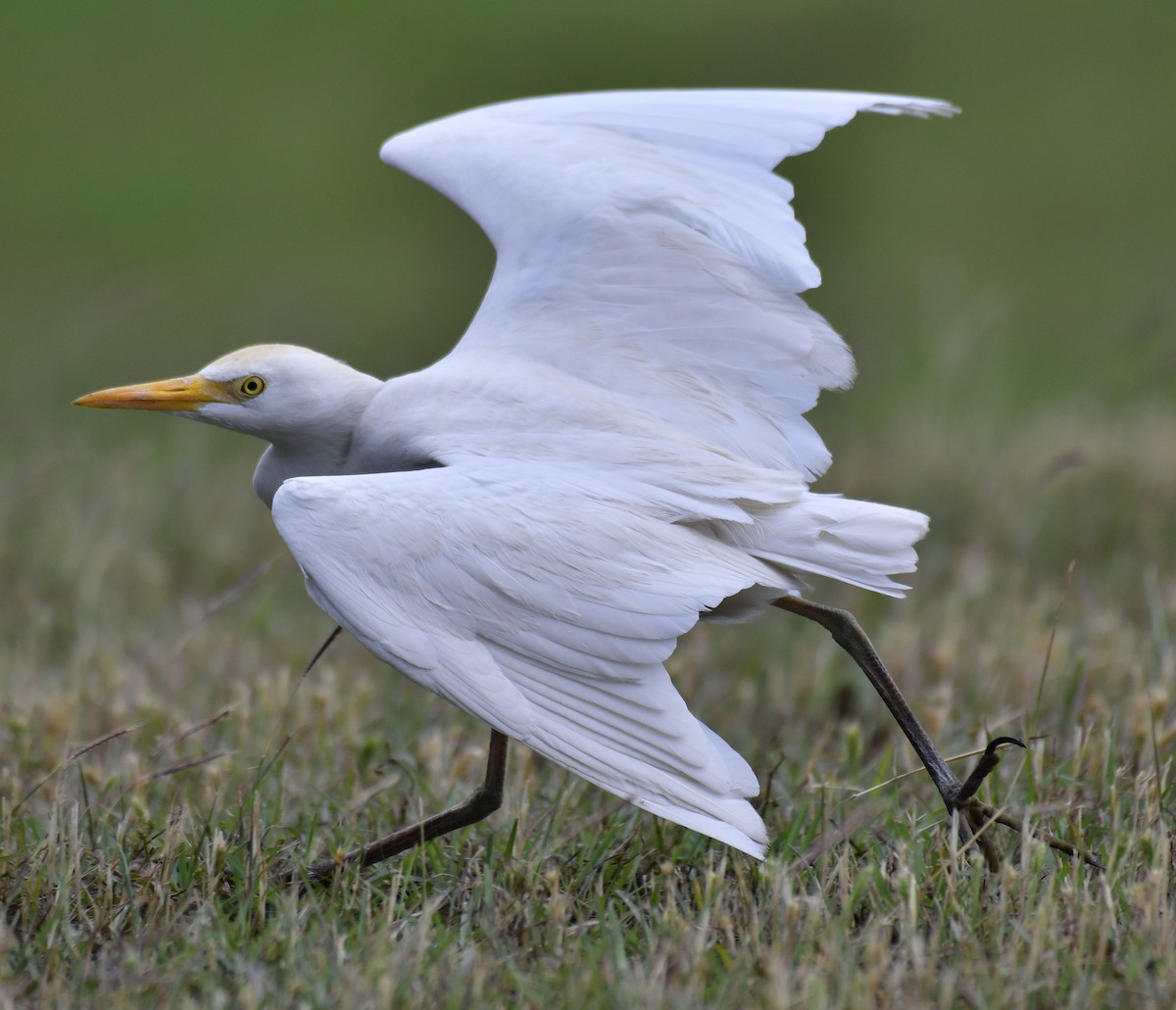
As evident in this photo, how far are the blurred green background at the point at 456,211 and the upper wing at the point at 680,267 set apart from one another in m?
1.62

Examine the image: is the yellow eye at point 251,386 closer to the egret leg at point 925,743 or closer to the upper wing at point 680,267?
the upper wing at point 680,267

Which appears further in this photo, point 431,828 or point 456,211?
point 456,211

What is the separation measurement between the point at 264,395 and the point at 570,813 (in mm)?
1146

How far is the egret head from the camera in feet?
11.4

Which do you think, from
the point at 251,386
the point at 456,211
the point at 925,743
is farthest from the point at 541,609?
the point at 456,211

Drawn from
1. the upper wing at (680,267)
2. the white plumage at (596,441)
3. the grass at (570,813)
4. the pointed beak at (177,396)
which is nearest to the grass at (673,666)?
the grass at (570,813)

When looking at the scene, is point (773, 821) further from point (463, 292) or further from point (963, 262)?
point (963, 262)

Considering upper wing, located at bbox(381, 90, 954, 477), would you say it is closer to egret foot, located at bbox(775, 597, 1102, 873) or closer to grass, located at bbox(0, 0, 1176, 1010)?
egret foot, located at bbox(775, 597, 1102, 873)

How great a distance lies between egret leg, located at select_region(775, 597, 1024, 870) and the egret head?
1.08 meters

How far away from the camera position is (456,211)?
41.2 feet

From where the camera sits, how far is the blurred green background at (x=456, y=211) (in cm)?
683

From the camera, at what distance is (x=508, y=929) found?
2805 mm

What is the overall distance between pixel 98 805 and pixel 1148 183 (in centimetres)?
1186

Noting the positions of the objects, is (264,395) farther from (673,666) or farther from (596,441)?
(673,666)
